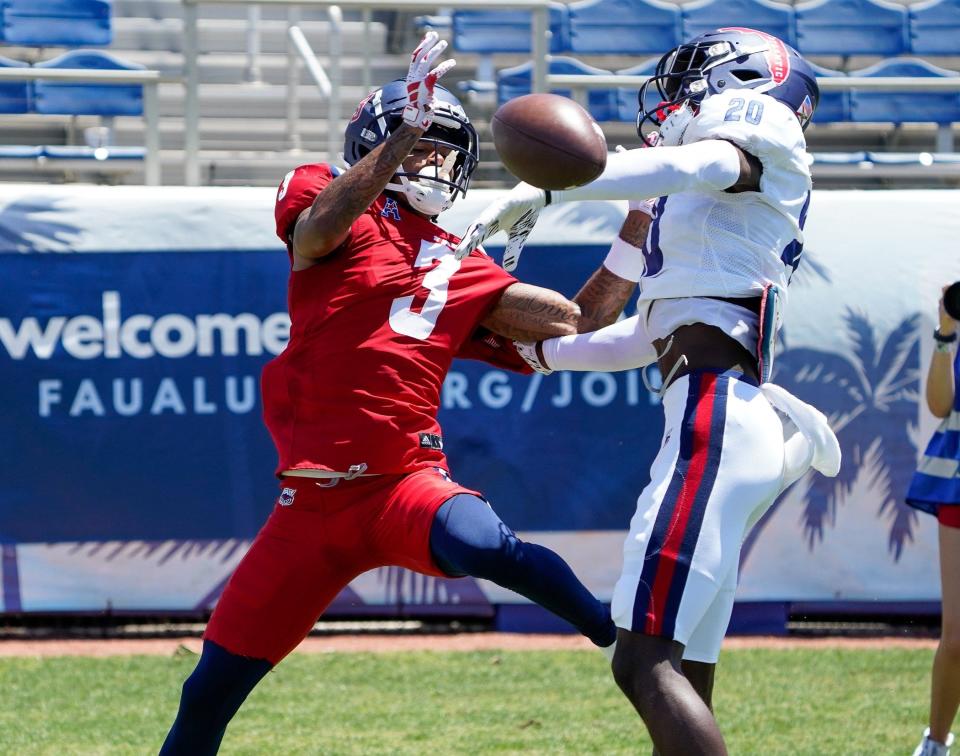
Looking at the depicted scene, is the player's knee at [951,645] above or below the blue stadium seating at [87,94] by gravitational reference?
below

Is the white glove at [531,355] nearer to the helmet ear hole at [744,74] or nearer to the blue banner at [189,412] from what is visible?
the helmet ear hole at [744,74]

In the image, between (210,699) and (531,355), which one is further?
(531,355)

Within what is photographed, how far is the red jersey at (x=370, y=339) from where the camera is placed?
361 centimetres

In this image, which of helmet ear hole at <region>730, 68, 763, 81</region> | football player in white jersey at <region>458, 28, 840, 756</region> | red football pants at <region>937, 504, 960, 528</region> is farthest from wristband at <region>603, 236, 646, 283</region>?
red football pants at <region>937, 504, 960, 528</region>

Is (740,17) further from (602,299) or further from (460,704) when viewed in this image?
(602,299)

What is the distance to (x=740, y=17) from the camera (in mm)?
9438

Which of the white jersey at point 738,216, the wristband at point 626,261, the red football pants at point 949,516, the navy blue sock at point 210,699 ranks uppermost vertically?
the white jersey at point 738,216

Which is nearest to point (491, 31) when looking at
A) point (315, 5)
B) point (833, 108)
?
point (315, 5)

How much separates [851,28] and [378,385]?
7058 mm

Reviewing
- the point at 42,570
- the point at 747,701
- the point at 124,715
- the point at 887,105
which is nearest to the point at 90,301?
the point at 42,570

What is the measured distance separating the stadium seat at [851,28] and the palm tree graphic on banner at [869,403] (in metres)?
3.03

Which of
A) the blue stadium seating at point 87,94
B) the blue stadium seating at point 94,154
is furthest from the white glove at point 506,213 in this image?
the blue stadium seating at point 87,94

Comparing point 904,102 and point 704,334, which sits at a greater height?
point 904,102

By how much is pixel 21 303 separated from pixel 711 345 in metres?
4.55
